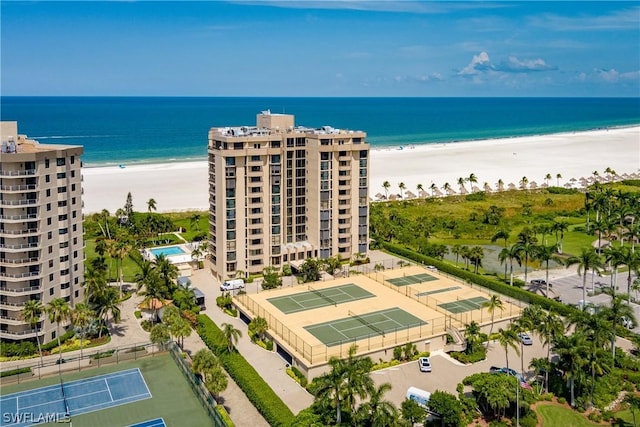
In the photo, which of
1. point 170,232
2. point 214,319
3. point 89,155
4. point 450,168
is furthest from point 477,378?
point 89,155

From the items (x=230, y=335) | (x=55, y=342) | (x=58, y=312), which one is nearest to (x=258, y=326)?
(x=230, y=335)

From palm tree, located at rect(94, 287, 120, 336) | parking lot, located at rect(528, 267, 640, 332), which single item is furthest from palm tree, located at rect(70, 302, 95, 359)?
parking lot, located at rect(528, 267, 640, 332)

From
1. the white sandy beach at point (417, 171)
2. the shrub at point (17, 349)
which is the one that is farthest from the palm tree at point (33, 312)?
the white sandy beach at point (417, 171)

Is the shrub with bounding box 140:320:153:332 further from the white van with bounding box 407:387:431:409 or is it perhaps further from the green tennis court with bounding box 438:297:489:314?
the green tennis court with bounding box 438:297:489:314

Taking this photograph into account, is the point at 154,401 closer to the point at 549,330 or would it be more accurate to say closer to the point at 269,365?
the point at 269,365

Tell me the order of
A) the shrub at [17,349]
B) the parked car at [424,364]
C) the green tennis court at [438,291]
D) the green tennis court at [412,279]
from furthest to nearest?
the green tennis court at [412,279], the green tennis court at [438,291], the shrub at [17,349], the parked car at [424,364]

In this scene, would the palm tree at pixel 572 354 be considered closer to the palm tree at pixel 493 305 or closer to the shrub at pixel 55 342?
the palm tree at pixel 493 305
